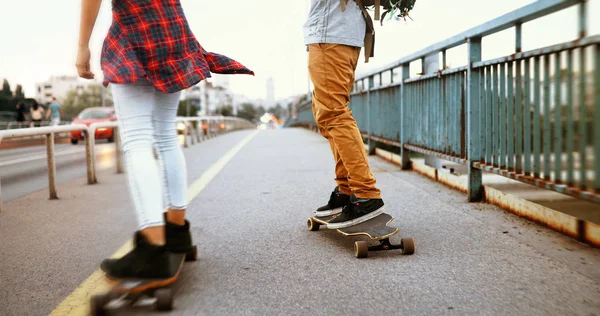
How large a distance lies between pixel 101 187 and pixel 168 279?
462cm

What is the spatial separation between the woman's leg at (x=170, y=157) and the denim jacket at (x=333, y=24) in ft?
3.08

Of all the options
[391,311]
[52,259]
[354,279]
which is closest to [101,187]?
[52,259]

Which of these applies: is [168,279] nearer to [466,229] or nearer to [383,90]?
[466,229]

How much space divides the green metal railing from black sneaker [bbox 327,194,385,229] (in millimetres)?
1071

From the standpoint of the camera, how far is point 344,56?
338 centimetres

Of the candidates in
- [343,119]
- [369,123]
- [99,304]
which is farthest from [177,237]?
[369,123]

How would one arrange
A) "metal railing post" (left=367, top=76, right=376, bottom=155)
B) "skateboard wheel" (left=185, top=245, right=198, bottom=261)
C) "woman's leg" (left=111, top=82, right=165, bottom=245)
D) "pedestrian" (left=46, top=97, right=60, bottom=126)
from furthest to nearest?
"pedestrian" (left=46, top=97, right=60, bottom=126) → "metal railing post" (left=367, top=76, right=376, bottom=155) → "skateboard wheel" (left=185, top=245, right=198, bottom=261) → "woman's leg" (left=111, top=82, right=165, bottom=245)

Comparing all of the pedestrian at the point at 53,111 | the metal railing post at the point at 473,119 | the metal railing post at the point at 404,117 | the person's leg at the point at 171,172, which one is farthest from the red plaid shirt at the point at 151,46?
the pedestrian at the point at 53,111

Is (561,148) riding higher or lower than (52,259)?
higher

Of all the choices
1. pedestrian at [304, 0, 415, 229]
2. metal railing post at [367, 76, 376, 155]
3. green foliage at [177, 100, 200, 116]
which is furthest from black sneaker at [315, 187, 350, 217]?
green foliage at [177, 100, 200, 116]

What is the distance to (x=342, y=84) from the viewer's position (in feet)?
11.1

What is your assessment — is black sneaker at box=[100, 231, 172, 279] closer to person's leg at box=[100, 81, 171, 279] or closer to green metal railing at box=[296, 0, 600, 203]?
person's leg at box=[100, 81, 171, 279]

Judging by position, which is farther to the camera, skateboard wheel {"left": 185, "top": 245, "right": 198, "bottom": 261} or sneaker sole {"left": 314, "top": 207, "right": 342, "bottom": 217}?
sneaker sole {"left": 314, "top": 207, "right": 342, "bottom": 217}

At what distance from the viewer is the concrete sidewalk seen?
238cm
